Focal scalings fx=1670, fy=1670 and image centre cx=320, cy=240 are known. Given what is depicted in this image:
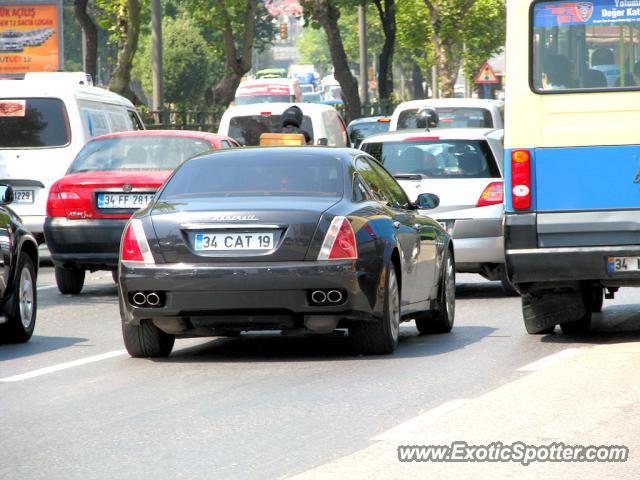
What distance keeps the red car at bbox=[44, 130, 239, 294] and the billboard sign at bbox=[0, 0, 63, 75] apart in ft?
102

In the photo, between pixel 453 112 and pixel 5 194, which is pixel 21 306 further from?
pixel 453 112

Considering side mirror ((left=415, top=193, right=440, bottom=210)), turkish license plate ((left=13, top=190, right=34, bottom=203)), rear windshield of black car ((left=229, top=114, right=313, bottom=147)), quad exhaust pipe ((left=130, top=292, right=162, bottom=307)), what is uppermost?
rear windshield of black car ((left=229, top=114, right=313, bottom=147))

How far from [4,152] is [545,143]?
948 cm

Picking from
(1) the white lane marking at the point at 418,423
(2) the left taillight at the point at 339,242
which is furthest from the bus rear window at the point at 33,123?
(1) the white lane marking at the point at 418,423

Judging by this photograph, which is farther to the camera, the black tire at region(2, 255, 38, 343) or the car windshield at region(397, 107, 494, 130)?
the car windshield at region(397, 107, 494, 130)

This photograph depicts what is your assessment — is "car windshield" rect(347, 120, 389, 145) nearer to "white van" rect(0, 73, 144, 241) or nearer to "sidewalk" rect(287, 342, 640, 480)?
"white van" rect(0, 73, 144, 241)

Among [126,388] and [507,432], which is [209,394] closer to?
[126,388]

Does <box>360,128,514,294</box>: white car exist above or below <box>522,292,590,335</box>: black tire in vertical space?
above

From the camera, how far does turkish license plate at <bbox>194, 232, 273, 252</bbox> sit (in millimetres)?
10250

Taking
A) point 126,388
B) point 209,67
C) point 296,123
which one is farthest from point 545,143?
point 209,67

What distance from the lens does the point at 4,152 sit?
63.0ft

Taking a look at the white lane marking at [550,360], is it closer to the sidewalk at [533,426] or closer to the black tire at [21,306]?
the sidewalk at [533,426]

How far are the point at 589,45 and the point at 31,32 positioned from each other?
37.3 metres

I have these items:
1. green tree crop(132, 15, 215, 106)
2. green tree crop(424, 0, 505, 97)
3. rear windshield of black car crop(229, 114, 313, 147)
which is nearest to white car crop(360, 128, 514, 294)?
rear windshield of black car crop(229, 114, 313, 147)
